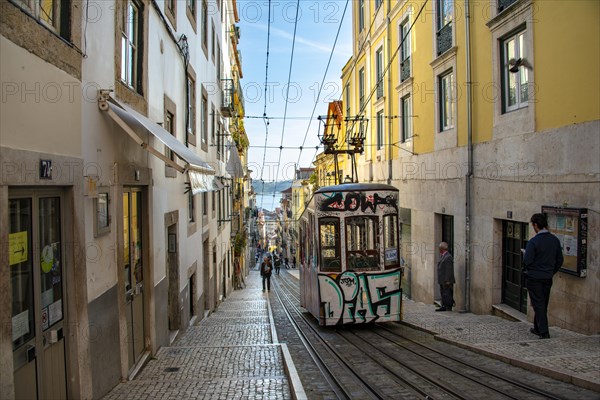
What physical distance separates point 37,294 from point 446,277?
9.49 meters

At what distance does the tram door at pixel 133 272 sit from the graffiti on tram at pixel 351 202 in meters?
3.69

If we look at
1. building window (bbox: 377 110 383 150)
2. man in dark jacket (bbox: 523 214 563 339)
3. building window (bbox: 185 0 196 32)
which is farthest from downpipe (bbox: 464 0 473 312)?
building window (bbox: 377 110 383 150)

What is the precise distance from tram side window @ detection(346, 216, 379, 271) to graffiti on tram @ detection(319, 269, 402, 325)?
0.73 feet

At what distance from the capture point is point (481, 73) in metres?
11.8

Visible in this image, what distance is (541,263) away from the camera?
7395 millimetres

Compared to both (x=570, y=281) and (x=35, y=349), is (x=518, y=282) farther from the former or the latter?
(x=35, y=349)

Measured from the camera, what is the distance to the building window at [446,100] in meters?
13.6

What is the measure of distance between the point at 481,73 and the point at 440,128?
2.69 meters

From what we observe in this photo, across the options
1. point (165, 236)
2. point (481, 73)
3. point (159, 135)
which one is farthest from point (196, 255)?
point (481, 73)

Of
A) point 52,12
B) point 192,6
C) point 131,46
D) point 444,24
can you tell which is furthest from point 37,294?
point 444,24

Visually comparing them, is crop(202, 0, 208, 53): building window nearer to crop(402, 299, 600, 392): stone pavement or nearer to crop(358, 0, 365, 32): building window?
crop(358, 0, 365, 32): building window

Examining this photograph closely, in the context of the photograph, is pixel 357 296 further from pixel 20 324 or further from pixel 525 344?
pixel 20 324

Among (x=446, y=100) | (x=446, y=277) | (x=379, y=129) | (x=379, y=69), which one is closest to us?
(x=446, y=277)

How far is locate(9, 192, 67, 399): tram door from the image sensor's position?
413cm
